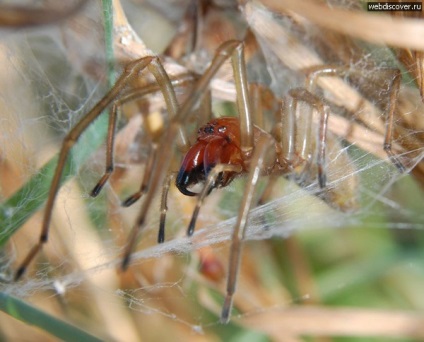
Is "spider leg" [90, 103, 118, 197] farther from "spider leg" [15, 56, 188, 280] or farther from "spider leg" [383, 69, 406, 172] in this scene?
"spider leg" [383, 69, 406, 172]

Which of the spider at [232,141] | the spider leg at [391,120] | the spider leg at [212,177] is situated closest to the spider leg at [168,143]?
the spider at [232,141]

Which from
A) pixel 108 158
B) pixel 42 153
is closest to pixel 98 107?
pixel 108 158

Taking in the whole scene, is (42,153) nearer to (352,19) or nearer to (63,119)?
(63,119)

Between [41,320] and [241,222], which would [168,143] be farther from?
[41,320]

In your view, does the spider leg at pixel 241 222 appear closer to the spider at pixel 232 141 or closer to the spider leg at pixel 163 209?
the spider at pixel 232 141

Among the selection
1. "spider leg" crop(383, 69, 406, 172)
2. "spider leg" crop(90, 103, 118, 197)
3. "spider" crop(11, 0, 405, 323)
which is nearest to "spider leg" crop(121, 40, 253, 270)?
"spider" crop(11, 0, 405, 323)

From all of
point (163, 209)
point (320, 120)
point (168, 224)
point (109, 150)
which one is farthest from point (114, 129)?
point (320, 120)

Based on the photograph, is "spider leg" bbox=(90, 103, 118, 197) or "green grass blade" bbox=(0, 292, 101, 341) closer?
"green grass blade" bbox=(0, 292, 101, 341)

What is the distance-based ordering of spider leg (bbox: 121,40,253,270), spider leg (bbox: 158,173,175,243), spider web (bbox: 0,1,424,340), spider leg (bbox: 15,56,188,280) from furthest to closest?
spider web (bbox: 0,1,424,340), spider leg (bbox: 158,173,175,243), spider leg (bbox: 15,56,188,280), spider leg (bbox: 121,40,253,270)
